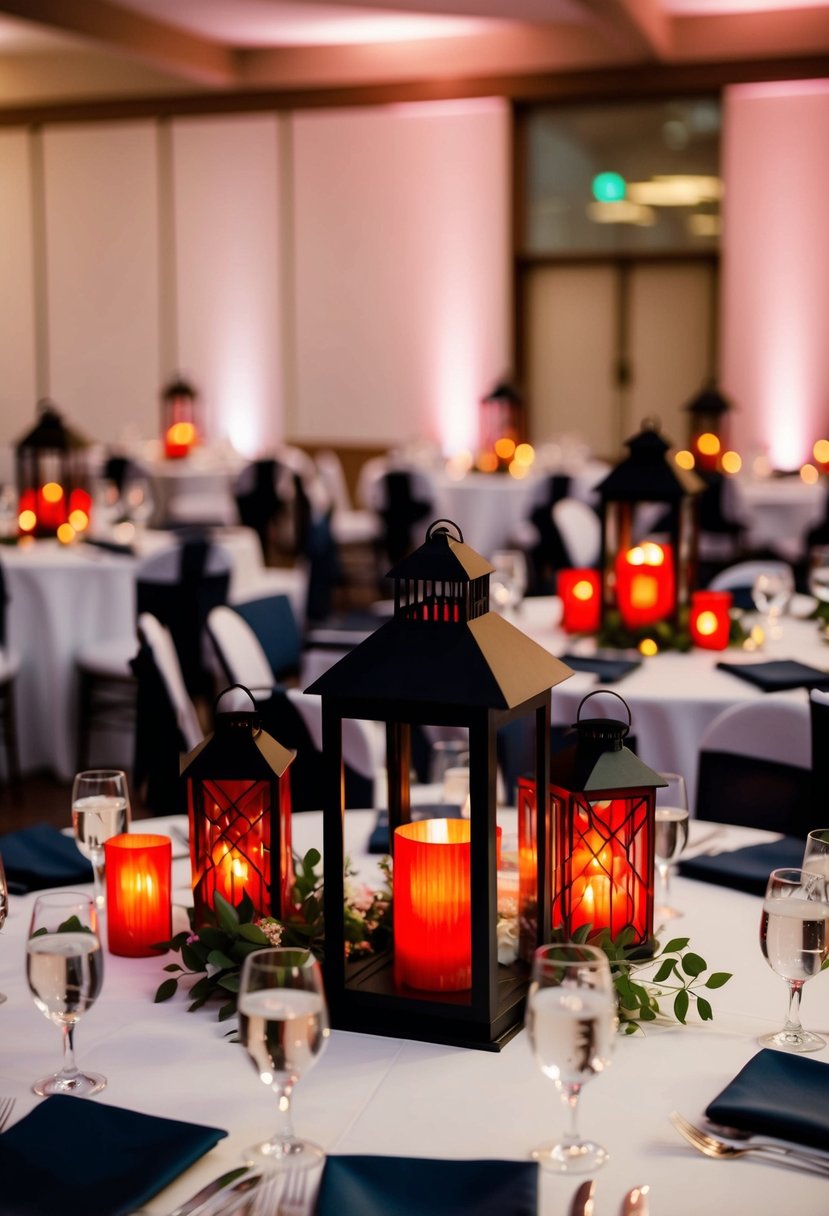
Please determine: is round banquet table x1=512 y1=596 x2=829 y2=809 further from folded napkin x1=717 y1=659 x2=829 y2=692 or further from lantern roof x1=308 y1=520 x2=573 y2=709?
lantern roof x1=308 y1=520 x2=573 y2=709

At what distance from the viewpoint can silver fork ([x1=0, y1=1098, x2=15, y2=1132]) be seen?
1545mm

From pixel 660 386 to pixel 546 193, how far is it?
72.4 inches

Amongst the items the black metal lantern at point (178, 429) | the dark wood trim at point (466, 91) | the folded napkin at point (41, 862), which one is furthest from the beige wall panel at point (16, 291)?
the folded napkin at point (41, 862)

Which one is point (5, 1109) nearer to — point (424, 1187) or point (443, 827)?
point (424, 1187)

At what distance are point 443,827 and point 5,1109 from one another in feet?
1.94

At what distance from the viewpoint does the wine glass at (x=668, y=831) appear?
2062 mm

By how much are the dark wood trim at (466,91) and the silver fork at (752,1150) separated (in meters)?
10.8

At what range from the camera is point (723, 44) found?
11094mm

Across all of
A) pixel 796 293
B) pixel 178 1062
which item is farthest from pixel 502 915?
pixel 796 293

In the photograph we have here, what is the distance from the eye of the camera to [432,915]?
5.65ft

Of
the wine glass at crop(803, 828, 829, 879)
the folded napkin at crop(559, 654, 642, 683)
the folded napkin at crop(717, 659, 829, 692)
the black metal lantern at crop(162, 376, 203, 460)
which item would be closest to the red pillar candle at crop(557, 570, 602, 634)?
the folded napkin at crop(559, 654, 642, 683)

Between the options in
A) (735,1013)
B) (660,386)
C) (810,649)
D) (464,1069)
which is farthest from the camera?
(660,386)

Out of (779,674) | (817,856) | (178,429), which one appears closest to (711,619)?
(779,674)

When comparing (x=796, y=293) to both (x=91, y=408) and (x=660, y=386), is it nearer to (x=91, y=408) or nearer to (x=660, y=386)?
(x=660, y=386)
